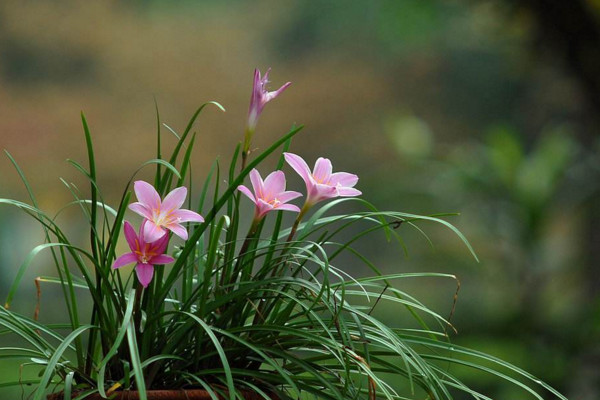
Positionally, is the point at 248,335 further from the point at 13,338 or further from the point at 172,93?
the point at 172,93

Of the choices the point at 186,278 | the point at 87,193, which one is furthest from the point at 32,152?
the point at 186,278

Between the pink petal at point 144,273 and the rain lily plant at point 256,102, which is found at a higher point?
the rain lily plant at point 256,102

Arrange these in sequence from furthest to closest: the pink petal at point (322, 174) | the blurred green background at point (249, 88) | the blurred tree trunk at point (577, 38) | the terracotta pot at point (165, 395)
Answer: the blurred green background at point (249, 88), the blurred tree trunk at point (577, 38), the pink petal at point (322, 174), the terracotta pot at point (165, 395)

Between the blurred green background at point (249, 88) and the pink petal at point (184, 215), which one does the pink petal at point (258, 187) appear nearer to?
the pink petal at point (184, 215)

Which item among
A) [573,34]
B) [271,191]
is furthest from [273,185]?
[573,34]

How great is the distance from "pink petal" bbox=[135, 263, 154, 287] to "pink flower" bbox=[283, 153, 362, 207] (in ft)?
0.46

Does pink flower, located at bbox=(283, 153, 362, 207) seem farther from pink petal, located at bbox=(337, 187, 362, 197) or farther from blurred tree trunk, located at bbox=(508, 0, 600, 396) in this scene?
blurred tree trunk, located at bbox=(508, 0, 600, 396)

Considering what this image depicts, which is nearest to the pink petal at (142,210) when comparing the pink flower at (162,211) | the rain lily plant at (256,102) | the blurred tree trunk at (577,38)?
the pink flower at (162,211)

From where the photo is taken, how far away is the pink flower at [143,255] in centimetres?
65

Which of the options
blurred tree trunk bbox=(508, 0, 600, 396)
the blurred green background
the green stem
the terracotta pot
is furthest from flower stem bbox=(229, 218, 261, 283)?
the blurred green background

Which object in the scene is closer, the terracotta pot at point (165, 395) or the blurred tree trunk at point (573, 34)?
the terracotta pot at point (165, 395)

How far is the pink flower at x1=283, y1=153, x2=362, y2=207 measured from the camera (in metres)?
0.70

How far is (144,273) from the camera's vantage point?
0.65 meters

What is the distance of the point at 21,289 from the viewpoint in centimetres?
525
